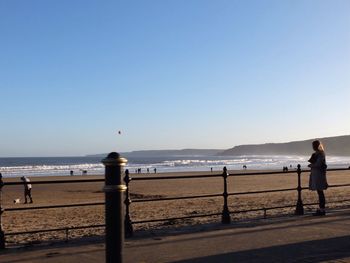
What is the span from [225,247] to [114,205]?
4183 mm

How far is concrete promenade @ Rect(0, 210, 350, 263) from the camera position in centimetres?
724

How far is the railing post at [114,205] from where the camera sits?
13.7 feet

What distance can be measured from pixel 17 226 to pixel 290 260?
10404mm

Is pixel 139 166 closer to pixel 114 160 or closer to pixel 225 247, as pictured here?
pixel 225 247

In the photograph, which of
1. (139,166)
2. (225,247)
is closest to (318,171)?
(225,247)

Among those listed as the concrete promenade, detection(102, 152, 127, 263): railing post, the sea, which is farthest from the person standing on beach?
the sea

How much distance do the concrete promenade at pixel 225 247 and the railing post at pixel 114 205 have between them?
2.96 m

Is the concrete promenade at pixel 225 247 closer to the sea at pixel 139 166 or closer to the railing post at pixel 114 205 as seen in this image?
the railing post at pixel 114 205

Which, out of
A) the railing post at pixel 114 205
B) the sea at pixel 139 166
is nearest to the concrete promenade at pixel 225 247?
the railing post at pixel 114 205

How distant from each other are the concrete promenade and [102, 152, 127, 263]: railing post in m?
2.96

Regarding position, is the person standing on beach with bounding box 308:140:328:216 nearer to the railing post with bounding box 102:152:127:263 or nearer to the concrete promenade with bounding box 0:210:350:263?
the concrete promenade with bounding box 0:210:350:263

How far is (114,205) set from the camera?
4.20 meters

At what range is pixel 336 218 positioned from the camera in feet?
36.9

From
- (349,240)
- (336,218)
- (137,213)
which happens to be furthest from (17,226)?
(349,240)
